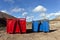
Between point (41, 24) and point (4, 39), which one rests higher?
point (41, 24)

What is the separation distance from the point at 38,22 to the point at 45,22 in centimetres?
99

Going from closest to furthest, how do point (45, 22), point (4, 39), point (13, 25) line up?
1. point (4, 39)
2. point (13, 25)
3. point (45, 22)

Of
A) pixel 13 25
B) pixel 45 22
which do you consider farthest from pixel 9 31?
pixel 45 22

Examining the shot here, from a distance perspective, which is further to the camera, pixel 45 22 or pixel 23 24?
pixel 45 22

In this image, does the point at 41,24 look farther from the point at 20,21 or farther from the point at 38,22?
the point at 20,21

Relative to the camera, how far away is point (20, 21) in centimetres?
1934

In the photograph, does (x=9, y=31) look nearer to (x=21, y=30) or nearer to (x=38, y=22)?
(x=21, y=30)

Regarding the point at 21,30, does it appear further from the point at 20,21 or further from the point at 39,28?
the point at 39,28

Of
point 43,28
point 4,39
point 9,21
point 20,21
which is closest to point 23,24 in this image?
point 20,21

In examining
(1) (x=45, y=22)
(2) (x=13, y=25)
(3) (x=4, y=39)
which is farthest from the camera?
(1) (x=45, y=22)

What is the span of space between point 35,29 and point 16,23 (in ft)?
10.4

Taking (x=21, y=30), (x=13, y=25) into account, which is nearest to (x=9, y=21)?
(x=13, y=25)

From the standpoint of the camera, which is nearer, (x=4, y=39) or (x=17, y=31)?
(x=4, y=39)

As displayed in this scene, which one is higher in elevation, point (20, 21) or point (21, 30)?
point (20, 21)
